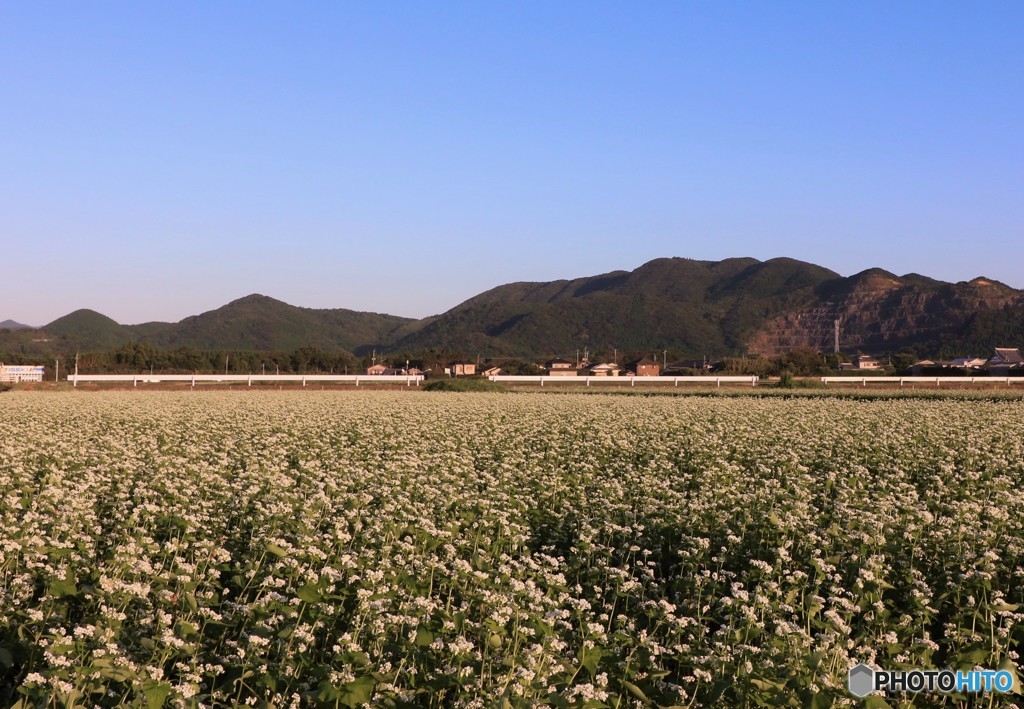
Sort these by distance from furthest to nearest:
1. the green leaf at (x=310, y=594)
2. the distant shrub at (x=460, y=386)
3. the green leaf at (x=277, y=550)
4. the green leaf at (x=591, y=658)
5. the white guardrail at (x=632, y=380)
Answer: the white guardrail at (x=632, y=380) → the distant shrub at (x=460, y=386) → the green leaf at (x=277, y=550) → the green leaf at (x=310, y=594) → the green leaf at (x=591, y=658)

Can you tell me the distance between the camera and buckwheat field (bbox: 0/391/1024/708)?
5.41m

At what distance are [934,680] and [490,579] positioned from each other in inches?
137

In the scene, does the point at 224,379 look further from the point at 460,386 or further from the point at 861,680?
the point at 861,680

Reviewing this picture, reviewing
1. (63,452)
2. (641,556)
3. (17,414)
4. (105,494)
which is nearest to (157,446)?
(63,452)

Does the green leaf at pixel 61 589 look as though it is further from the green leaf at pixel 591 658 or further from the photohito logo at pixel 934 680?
the photohito logo at pixel 934 680

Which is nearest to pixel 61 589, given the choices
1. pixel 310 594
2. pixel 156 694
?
pixel 310 594

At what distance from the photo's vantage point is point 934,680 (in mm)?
6039

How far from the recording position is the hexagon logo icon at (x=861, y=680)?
554 centimetres

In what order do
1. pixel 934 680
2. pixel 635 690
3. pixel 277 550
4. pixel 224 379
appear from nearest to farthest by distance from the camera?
pixel 635 690 < pixel 934 680 < pixel 277 550 < pixel 224 379

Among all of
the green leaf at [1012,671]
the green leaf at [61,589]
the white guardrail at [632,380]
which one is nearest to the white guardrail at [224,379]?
the white guardrail at [632,380]

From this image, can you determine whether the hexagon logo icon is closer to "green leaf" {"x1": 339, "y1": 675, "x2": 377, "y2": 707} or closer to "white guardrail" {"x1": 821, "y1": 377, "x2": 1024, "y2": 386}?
"green leaf" {"x1": 339, "y1": 675, "x2": 377, "y2": 707}

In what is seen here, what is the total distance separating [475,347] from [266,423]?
169825mm

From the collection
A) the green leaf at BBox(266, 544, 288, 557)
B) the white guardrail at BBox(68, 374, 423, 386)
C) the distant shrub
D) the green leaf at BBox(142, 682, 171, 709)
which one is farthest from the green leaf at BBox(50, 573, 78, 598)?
the white guardrail at BBox(68, 374, 423, 386)

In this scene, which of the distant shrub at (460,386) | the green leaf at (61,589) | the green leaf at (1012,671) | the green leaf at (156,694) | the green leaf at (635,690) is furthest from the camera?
the distant shrub at (460,386)
